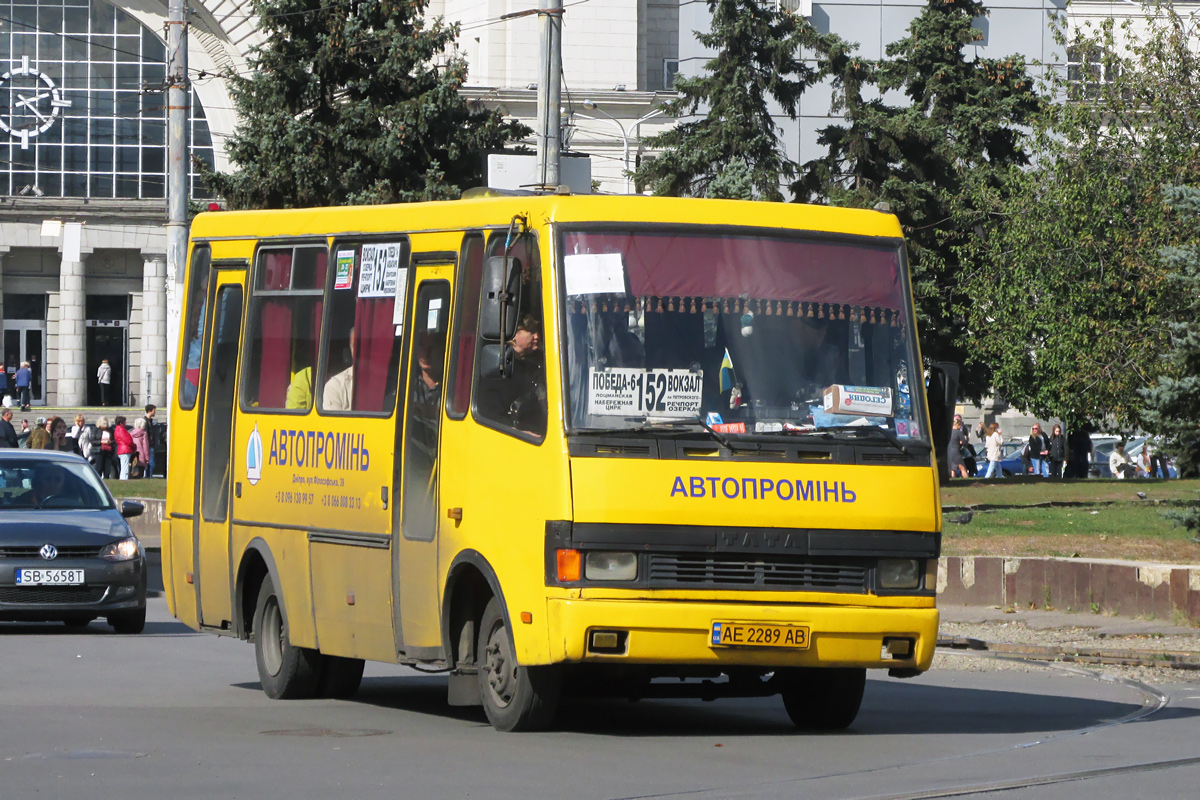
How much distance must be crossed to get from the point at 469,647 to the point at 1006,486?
30.1 m

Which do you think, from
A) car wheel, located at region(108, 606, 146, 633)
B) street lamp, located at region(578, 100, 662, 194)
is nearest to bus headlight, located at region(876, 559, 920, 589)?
car wheel, located at region(108, 606, 146, 633)

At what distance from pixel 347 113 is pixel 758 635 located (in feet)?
90.8

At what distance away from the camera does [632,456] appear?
9.20 metres

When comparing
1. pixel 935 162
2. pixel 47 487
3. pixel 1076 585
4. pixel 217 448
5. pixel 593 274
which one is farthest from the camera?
pixel 935 162

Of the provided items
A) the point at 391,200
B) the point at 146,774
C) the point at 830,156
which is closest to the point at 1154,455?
the point at 146,774

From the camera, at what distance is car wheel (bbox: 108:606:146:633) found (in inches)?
655

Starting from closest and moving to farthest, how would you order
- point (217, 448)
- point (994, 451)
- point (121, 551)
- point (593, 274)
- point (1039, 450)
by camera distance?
1. point (593, 274)
2. point (217, 448)
3. point (121, 551)
4. point (994, 451)
5. point (1039, 450)

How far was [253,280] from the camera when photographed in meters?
12.2

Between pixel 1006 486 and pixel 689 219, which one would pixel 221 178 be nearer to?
pixel 1006 486

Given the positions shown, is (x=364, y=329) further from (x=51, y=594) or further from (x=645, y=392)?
(x=51, y=594)

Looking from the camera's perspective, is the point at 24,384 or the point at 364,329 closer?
the point at 364,329

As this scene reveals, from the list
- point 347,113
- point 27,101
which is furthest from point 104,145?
point 347,113

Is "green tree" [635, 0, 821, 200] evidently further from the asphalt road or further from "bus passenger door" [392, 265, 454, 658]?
"bus passenger door" [392, 265, 454, 658]

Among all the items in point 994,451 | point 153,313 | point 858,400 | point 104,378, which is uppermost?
point 153,313
